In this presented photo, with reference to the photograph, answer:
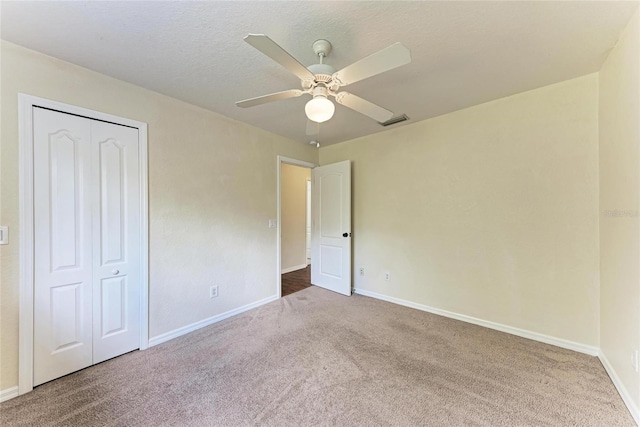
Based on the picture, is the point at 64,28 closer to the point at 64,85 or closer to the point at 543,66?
the point at 64,85

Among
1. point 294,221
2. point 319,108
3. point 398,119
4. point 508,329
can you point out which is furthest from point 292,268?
point 319,108

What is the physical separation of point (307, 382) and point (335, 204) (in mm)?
2476

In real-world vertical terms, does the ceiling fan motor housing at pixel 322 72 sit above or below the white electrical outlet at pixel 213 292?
above

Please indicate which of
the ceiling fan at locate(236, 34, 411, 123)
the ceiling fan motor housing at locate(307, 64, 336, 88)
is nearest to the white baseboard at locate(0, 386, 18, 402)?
the ceiling fan at locate(236, 34, 411, 123)

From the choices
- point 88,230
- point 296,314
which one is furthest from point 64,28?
point 296,314

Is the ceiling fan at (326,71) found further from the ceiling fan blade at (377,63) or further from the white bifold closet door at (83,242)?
the white bifold closet door at (83,242)

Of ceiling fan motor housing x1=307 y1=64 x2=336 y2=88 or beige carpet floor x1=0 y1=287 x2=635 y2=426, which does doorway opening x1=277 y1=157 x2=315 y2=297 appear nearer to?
beige carpet floor x1=0 y1=287 x2=635 y2=426

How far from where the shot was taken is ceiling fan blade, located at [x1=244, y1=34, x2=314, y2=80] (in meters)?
1.08

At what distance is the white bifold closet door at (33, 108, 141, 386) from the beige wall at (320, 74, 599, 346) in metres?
2.86

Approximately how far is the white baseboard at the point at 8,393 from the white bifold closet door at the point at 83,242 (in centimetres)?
10

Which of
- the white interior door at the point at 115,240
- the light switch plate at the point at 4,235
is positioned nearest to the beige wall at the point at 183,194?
the light switch plate at the point at 4,235

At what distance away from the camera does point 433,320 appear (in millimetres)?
2803

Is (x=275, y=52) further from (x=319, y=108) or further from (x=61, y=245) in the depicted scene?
(x=61, y=245)

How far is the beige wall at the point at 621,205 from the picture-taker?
150cm
